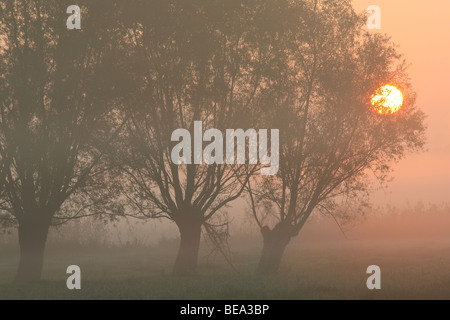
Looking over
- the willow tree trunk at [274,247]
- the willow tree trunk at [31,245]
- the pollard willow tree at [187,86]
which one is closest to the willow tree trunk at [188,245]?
the pollard willow tree at [187,86]

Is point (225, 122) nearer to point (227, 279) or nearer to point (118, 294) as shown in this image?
point (227, 279)

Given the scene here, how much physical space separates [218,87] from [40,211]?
14127 millimetres

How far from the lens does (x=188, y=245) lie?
145ft

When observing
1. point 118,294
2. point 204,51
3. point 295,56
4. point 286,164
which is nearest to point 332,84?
point 295,56

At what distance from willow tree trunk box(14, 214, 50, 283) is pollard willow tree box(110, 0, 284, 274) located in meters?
6.44

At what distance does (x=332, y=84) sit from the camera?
147 feet

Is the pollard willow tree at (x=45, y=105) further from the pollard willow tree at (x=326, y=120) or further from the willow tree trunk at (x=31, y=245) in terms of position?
the pollard willow tree at (x=326, y=120)

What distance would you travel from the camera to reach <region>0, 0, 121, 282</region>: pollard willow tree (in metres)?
41.2

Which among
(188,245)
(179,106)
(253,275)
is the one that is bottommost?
(253,275)

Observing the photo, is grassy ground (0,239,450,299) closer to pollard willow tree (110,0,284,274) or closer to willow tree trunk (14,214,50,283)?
willow tree trunk (14,214,50,283)

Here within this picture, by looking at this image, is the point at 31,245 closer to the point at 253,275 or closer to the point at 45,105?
the point at 45,105

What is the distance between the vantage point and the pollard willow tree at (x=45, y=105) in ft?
135

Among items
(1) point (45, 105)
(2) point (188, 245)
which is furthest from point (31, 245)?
(2) point (188, 245)

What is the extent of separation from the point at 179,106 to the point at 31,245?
13.2 m
